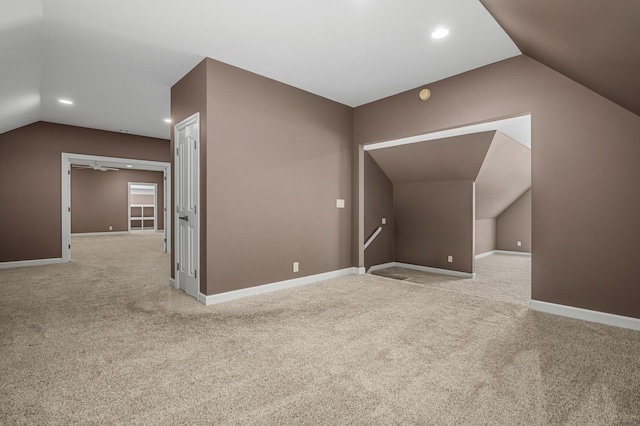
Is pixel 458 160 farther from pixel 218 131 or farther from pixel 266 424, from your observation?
pixel 266 424

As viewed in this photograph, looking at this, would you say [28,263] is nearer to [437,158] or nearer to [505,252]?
[437,158]

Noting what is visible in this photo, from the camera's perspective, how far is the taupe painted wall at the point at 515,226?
8070 millimetres

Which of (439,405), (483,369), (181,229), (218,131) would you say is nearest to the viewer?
(439,405)

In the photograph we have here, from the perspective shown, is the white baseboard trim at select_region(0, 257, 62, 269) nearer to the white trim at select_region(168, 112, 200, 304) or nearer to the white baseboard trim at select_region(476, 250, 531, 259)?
the white trim at select_region(168, 112, 200, 304)

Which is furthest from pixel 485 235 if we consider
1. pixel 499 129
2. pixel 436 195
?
pixel 499 129

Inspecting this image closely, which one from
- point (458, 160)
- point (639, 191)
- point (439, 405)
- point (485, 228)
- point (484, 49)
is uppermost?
point (484, 49)

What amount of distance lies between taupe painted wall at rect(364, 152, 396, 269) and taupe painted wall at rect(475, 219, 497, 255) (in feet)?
8.49

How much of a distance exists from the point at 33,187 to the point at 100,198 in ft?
21.1

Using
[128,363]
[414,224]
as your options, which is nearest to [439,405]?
[128,363]

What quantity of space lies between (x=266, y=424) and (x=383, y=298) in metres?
2.43

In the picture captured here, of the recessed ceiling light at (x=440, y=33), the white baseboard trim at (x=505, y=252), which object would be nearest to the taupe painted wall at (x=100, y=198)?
the white baseboard trim at (x=505, y=252)

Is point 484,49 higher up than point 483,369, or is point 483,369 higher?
point 484,49

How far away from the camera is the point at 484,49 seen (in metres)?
3.28

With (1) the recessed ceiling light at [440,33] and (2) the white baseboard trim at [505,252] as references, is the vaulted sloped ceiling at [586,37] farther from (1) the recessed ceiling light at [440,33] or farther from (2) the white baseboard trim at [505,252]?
(2) the white baseboard trim at [505,252]
